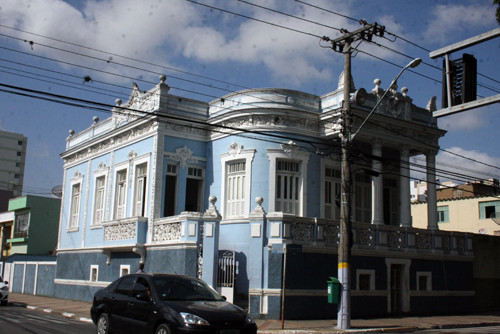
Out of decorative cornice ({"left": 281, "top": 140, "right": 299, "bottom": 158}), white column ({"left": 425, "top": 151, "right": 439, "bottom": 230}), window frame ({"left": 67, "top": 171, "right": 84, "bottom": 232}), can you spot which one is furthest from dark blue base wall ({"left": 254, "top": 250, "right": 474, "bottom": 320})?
window frame ({"left": 67, "top": 171, "right": 84, "bottom": 232})

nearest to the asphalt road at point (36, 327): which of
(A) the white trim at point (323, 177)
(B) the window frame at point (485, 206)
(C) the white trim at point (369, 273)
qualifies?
(C) the white trim at point (369, 273)

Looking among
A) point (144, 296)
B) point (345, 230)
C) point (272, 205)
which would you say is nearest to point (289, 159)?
point (272, 205)

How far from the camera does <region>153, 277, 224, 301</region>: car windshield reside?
406 inches

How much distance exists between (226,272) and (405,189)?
8444mm

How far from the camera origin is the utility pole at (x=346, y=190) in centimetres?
1570

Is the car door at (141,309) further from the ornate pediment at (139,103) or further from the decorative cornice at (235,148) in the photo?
the ornate pediment at (139,103)

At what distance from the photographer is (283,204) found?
69.7 feet

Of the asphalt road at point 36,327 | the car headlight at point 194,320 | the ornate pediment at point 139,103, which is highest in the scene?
the ornate pediment at point 139,103

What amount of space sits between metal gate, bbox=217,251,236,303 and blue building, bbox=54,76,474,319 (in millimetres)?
37

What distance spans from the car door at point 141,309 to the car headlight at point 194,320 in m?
0.79

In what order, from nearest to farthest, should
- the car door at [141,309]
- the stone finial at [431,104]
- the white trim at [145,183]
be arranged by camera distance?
1. the car door at [141,309]
2. the white trim at [145,183]
3. the stone finial at [431,104]

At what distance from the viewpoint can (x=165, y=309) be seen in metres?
9.73

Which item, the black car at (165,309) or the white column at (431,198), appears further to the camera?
the white column at (431,198)

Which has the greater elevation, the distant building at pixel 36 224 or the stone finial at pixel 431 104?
the stone finial at pixel 431 104
